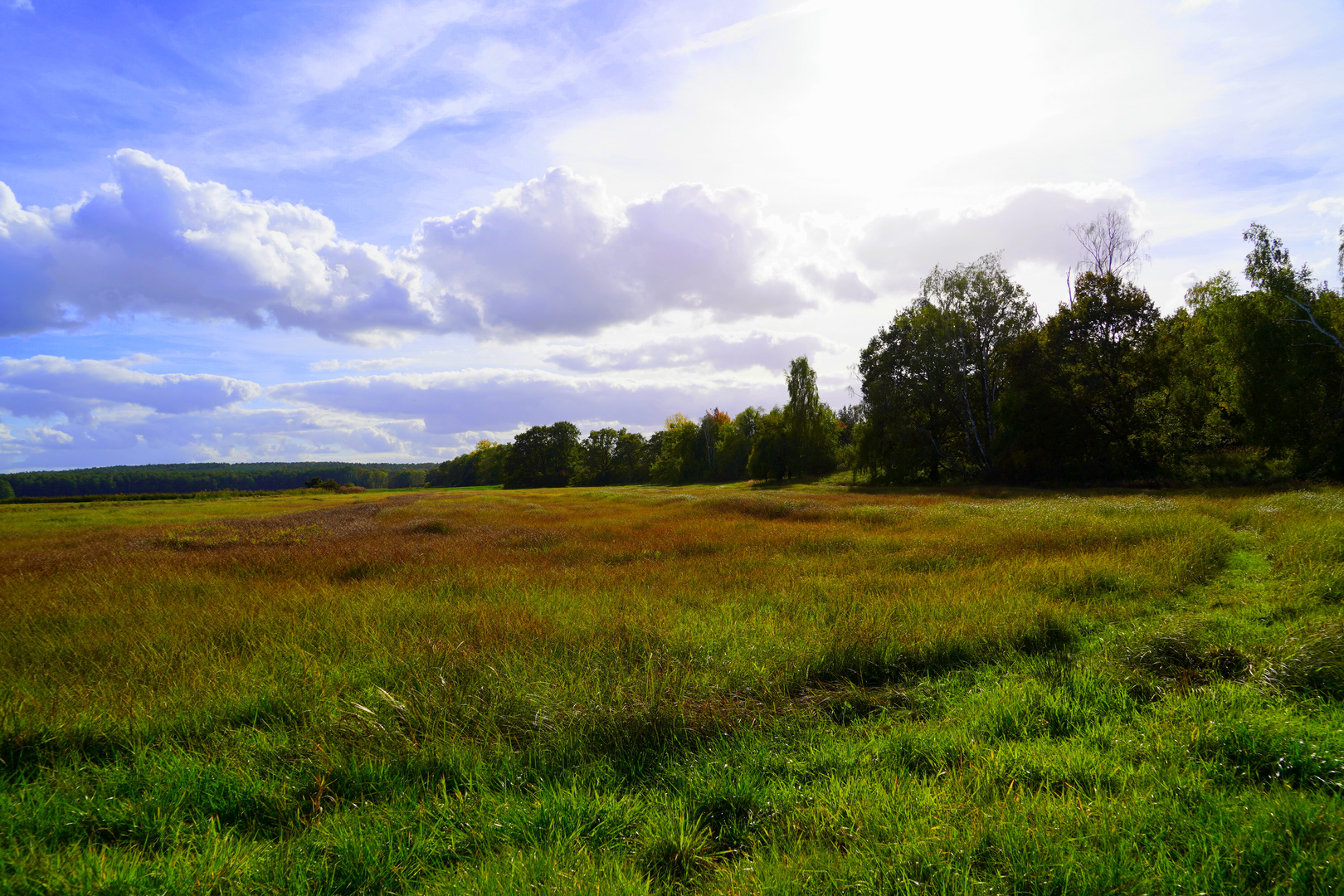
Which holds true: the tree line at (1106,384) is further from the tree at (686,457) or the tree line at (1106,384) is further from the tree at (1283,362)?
the tree at (686,457)

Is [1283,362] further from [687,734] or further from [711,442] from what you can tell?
[711,442]

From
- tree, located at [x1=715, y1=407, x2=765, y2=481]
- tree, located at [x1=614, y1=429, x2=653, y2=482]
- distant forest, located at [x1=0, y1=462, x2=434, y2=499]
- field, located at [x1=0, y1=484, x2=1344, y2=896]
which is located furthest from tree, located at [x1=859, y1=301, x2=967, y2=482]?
distant forest, located at [x1=0, y1=462, x2=434, y2=499]

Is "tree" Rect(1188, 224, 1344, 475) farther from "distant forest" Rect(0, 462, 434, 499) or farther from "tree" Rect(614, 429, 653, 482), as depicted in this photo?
"distant forest" Rect(0, 462, 434, 499)

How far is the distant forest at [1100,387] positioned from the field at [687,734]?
2239 centimetres

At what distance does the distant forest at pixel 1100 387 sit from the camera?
76.4 ft

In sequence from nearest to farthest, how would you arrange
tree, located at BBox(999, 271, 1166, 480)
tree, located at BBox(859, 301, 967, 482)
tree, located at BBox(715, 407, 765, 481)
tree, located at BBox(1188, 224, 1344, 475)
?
tree, located at BBox(1188, 224, 1344, 475)
tree, located at BBox(999, 271, 1166, 480)
tree, located at BBox(859, 301, 967, 482)
tree, located at BBox(715, 407, 765, 481)

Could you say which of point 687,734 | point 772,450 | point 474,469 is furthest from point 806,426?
point 474,469

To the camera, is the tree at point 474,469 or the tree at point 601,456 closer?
the tree at point 601,456

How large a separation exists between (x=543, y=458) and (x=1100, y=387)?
A: 85.6 meters

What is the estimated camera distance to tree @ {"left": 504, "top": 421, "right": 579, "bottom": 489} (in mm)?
98688

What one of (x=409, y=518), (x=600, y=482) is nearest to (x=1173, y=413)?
(x=409, y=518)

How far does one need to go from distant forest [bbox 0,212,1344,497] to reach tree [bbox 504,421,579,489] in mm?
58625

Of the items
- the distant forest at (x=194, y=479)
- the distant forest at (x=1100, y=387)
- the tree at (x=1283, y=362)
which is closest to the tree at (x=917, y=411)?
the distant forest at (x=1100, y=387)

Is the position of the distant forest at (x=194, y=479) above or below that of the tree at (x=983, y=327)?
below
